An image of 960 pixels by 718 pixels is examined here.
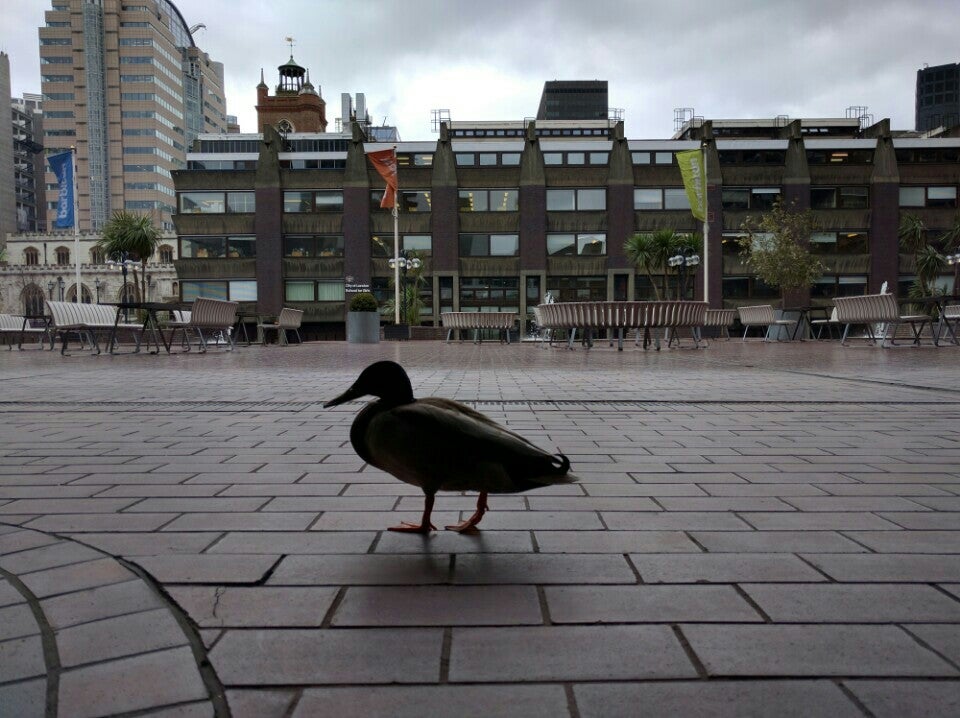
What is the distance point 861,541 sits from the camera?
1.98 metres

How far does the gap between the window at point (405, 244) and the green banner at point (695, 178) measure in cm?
1970

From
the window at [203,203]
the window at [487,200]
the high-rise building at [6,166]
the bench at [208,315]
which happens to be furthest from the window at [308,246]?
→ the high-rise building at [6,166]

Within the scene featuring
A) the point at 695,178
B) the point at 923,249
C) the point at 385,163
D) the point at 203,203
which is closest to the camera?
the point at 695,178

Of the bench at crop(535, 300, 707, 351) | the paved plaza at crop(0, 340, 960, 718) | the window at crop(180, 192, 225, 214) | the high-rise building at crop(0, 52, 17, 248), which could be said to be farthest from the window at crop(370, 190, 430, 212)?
the high-rise building at crop(0, 52, 17, 248)

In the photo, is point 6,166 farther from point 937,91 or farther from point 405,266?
point 937,91

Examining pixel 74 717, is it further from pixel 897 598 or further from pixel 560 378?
pixel 560 378

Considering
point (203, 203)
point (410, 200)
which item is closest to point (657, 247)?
point (410, 200)

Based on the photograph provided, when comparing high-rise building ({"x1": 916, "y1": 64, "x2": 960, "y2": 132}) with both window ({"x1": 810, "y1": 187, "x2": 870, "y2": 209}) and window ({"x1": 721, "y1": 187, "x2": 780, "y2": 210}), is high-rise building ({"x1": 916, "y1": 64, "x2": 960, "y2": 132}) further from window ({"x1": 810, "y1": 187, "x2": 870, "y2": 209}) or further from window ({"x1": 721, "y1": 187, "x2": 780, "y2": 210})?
window ({"x1": 721, "y1": 187, "x2": 780, "y2": 210})

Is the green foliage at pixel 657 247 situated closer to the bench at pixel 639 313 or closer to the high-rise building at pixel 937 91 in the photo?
the bench at pixel 639 313

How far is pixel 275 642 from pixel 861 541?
1648mm

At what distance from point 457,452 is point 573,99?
162634 millimetres

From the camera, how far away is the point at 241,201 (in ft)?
143

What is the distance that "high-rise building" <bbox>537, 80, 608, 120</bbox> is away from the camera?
5960 inches

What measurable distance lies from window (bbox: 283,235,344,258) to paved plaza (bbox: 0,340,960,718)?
40942 mm
